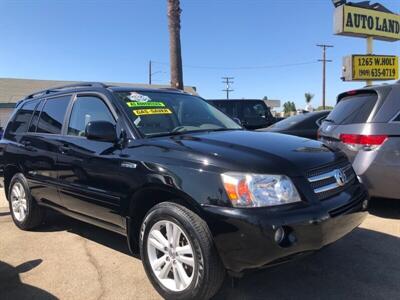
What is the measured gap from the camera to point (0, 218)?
6.63 m

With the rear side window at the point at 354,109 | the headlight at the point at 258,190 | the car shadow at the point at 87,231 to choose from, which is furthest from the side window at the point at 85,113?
the rear side window at the point at 354,109

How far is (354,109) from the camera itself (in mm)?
5957

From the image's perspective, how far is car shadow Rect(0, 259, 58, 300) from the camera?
12.3 feet

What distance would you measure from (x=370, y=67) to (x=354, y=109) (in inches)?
359

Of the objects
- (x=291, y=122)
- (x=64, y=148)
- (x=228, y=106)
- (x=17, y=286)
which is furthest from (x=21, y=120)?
(x=228, y=106)

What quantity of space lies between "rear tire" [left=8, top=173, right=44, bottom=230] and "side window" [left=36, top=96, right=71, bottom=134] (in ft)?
2.67

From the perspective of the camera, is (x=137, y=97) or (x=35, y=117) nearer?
(x=137, y=97)

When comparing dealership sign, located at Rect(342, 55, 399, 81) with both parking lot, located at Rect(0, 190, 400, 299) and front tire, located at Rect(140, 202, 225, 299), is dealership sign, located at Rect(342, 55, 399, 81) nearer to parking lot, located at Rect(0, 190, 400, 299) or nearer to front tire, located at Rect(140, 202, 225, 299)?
parking lot, located at Rect(0, 190, 400, 299)

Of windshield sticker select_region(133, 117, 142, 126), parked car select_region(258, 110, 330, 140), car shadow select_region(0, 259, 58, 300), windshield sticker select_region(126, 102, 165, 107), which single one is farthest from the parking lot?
parked car select_region(258, 110, 330, 140)

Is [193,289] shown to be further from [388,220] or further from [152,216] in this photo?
[388,220]

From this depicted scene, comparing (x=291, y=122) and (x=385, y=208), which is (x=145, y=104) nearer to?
(x=385, y=208)

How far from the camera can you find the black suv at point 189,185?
3098 millimetres

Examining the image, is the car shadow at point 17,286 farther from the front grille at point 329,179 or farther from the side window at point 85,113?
the front grille at point 329,179

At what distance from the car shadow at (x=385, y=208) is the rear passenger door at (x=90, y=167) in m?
3.66
